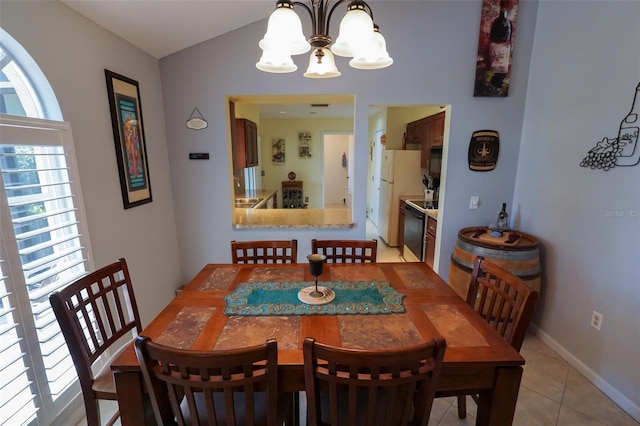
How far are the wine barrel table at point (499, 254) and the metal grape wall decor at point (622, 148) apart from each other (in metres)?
0.67

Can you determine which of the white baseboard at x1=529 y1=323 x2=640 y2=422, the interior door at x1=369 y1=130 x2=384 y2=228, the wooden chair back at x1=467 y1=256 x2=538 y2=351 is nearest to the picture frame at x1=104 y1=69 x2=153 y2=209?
the wooden chair back at x1=467 y1=256 x2=538 y2=351

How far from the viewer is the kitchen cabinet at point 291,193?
23.0 feet

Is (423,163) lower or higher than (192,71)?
lower

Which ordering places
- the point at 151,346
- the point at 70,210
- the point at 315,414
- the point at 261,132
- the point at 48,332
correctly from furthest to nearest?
the point at 261,132
the point at 70,210
the point at 48,332
the point at 315,414
the point at 151,346

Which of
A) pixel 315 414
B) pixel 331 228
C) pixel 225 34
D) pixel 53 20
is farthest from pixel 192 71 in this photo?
pixel 315 414

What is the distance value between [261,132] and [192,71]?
447 cm

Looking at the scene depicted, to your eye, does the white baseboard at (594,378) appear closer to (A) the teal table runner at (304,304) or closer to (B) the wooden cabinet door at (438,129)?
(A) the teal table runner at (304,304)

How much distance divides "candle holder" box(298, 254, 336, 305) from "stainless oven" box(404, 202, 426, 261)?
2.30 meters

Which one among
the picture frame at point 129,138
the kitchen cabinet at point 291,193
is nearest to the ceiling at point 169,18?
the picture frame at point 129,138

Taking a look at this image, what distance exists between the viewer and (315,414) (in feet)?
3.22

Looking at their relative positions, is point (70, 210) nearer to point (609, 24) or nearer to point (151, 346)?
point (151, 346)

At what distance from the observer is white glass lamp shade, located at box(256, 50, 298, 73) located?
124 cm

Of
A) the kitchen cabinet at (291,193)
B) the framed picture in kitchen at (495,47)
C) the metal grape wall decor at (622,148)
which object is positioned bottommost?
the kitchen cabinet at (291,193)

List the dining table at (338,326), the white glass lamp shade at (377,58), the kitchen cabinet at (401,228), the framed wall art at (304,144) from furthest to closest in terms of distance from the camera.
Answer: the framed wall art at (304,144), the kitchen cabinet at (401,228), the white glass lamp shade at (377,58), the dining table at (338,326)
